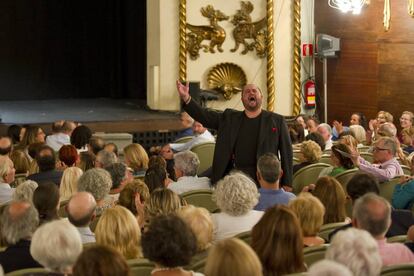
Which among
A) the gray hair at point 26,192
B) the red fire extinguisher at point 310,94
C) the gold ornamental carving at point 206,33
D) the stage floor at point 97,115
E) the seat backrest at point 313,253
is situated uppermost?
the gold ornamental carving at point 206,33

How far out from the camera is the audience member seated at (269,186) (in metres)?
6.32

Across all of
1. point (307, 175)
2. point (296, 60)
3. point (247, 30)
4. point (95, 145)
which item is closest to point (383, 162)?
point (307, 175)

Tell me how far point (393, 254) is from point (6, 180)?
12.0 feet

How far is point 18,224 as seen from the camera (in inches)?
190

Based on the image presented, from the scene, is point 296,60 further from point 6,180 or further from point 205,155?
point 6,180

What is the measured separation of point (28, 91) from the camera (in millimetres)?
17375

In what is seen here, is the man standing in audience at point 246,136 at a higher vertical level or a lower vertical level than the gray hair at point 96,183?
higher

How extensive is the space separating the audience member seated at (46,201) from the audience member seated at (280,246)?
159cm

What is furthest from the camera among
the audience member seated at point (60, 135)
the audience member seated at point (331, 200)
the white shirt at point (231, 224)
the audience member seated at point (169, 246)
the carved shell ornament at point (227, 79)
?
the carved shell ornament at point (227, 79)

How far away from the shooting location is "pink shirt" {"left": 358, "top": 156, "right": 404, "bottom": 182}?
24.1 ft

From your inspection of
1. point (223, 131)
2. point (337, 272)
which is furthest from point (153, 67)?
point (337, 272)

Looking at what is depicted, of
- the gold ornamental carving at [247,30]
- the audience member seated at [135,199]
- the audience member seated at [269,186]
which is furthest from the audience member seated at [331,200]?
the gold ornamental carving at [247,30]

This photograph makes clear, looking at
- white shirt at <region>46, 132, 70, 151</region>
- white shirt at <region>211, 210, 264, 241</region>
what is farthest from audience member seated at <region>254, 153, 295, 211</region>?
white shirt at <region>46, 132, 70, 151</region>

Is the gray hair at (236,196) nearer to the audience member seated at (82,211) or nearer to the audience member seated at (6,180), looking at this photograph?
the audience member seated at (82,211)
